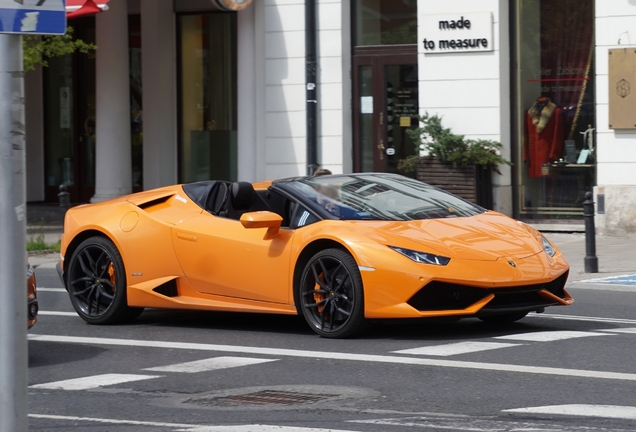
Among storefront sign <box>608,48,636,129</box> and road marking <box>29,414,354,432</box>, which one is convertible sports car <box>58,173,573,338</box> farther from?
storefront sign <box>608,48,636,129</box>

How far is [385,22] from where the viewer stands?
67.4 feet

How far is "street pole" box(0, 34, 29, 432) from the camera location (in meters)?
4.74

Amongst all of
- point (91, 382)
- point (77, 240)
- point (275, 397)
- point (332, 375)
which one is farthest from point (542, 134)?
point (275, 397)

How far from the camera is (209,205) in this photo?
10289mm

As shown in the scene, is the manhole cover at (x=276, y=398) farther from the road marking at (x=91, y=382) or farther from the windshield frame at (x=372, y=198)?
the windshield frame at (x=372, y=198)

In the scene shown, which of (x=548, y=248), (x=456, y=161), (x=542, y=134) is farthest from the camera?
(x=542, y=134)

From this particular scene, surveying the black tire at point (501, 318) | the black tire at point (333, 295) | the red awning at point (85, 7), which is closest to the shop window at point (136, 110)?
the red awning at point (85, 7)

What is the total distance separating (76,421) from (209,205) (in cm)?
397

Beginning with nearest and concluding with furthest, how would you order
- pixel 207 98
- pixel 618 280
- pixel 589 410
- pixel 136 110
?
pixel 589 410
pixel 618 280
pixel 207 98
pixel 136 110

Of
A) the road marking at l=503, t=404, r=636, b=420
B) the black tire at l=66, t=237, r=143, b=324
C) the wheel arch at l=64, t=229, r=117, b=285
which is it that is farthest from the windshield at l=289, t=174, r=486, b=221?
the road marking at l=503, t=404, r=636, b=420

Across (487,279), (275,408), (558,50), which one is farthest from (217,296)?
(558,50)

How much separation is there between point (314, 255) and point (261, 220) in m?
0.50

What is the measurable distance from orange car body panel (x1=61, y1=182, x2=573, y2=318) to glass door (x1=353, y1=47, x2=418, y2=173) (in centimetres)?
1012

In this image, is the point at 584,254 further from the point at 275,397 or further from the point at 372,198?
the point at 275,397
